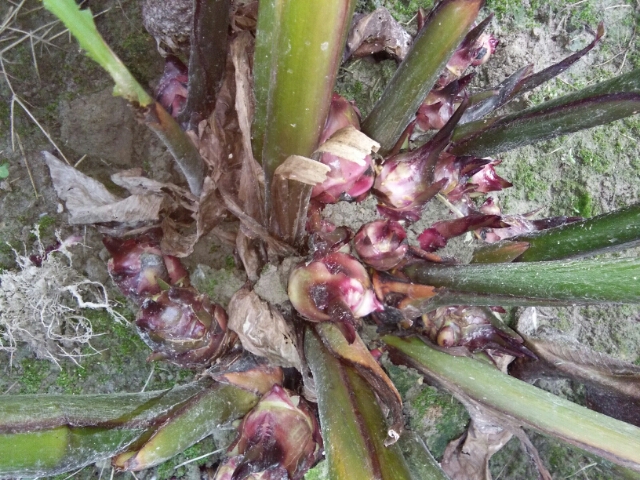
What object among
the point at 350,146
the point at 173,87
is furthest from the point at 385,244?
the point at 173,87

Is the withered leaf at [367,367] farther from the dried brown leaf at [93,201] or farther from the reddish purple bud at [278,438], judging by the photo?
the dried brown leaf at [93,201]

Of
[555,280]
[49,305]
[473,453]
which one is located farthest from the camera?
[473,453]

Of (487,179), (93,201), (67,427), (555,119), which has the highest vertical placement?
(555,119)

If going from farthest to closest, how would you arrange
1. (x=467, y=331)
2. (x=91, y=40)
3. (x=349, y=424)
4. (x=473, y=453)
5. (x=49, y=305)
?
(x=473, y=453)
(x=49, y=305)
(x=467, y=331)
(x=349, y=424)
(x=91, y=40)

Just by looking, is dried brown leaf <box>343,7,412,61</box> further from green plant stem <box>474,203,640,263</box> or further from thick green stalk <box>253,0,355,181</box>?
green plant stem <box>474,203,640,263</box>

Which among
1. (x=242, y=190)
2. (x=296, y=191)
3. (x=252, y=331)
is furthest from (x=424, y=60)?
(x=252, y=331)

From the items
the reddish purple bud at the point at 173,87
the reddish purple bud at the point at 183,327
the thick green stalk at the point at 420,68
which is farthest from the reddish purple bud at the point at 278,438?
the reddish purple bud at the point at 173,87

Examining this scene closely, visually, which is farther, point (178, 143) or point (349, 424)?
point (178, 143)

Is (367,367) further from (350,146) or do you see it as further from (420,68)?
(420,68)
